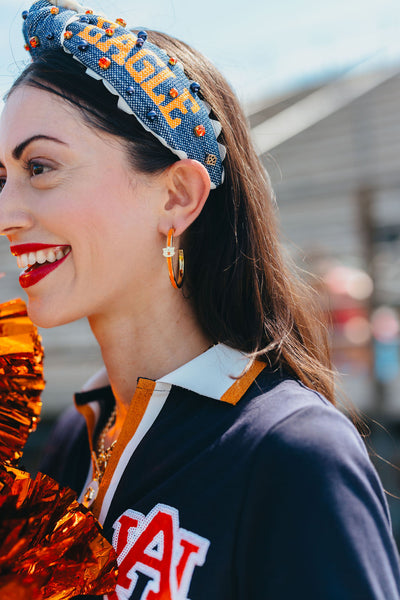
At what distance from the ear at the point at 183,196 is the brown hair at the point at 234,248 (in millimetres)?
39

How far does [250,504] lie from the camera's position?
99 cm

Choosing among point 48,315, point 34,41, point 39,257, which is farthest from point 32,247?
point 34,41

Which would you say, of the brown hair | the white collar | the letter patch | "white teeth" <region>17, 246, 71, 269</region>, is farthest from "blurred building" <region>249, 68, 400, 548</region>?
the letter patch

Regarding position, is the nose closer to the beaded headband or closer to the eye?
the eye

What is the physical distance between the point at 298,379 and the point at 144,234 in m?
0.46

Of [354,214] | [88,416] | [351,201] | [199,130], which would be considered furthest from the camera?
[354,214]

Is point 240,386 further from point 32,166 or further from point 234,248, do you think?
point 32,166

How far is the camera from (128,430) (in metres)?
1.23

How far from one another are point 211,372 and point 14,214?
0.53 metres

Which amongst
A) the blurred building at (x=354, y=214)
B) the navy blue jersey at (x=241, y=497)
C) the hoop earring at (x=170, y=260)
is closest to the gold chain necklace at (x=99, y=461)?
the navy blue jersey at (x=241, y=497)

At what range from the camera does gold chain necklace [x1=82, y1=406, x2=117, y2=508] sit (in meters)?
1.33

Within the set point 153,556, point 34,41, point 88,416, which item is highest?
point 34,41

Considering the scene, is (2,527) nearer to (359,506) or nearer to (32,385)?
(32,385)

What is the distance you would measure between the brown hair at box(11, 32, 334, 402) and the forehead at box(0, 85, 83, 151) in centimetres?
3
